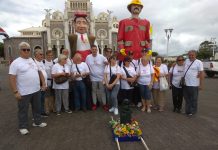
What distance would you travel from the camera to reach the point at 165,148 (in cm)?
324

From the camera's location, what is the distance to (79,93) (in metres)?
5.40

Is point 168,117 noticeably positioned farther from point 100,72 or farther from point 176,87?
point 100,72

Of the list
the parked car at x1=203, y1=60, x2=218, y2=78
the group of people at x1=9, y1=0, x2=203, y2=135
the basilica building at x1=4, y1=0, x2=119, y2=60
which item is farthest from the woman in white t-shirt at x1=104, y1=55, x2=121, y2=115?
the basilica building at x1=4, y1=0, x2=119, y2=60

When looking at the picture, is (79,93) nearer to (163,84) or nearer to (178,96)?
(163,84)

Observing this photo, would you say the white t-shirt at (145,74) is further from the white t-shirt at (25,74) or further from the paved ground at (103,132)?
the white t-shirt at (25,74)

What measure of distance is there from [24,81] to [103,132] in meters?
1.89

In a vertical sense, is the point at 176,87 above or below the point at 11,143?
above

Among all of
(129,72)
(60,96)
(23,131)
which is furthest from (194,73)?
(23,131)

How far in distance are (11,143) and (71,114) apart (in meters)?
1.87

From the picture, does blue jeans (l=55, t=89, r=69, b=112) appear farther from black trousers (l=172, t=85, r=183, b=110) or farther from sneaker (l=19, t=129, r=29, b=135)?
black trousers (l=172, t=85, r=183, b=110)

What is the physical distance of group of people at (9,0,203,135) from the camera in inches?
196

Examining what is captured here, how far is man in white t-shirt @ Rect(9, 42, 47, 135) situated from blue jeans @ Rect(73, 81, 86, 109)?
130cm

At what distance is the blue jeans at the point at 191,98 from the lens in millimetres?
4949


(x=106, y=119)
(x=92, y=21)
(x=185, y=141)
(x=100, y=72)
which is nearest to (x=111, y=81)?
(x=100, y=72)
